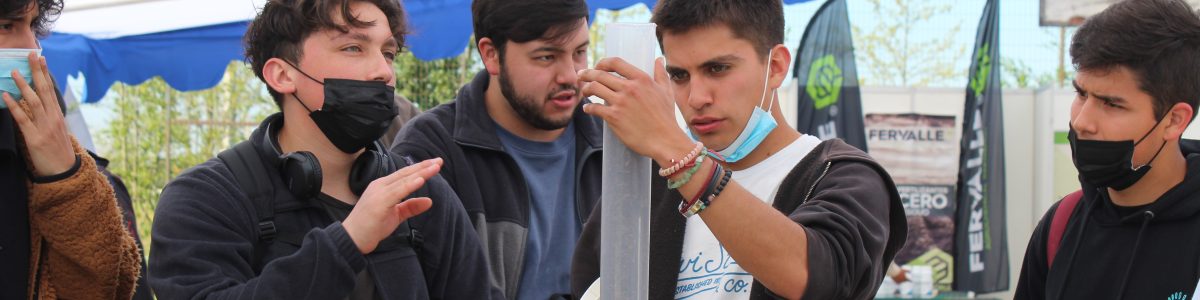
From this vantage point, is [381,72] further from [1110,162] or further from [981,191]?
[981,191]

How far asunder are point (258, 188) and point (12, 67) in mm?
575

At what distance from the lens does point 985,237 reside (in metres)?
9.56

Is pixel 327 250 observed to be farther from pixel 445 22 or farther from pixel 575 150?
pixel 445 22

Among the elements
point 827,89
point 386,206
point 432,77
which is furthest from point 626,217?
point 432,77

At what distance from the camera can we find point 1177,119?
3.38 meters

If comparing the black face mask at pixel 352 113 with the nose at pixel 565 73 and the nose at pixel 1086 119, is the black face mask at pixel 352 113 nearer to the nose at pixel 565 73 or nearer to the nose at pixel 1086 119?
the nose at pixel 565 73

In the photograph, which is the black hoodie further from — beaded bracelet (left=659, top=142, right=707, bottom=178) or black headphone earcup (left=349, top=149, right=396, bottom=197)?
black headphone earcup (left=349, top=149, right=396, bottom=197)

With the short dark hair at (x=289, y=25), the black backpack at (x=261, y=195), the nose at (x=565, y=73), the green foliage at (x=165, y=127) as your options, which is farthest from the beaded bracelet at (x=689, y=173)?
the green foliage at (x=165, y=127)

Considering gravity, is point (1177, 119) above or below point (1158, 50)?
below

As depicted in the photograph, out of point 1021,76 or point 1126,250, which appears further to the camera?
point 1021,76

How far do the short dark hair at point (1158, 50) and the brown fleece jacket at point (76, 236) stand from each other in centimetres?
268

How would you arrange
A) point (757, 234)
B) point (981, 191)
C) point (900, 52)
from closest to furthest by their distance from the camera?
point (757, 234)
point (981, 191)
point (900, 52)

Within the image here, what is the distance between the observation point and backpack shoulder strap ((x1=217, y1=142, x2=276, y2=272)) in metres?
2.62

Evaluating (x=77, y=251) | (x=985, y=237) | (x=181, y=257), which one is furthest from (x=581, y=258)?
(x=985, y=237)
